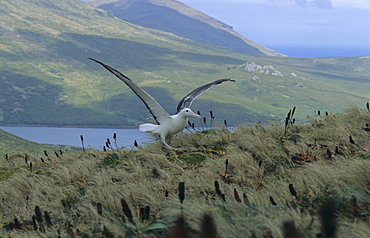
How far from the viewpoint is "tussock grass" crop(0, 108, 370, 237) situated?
422 cm

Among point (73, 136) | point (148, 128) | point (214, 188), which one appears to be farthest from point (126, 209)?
point (73, 136)

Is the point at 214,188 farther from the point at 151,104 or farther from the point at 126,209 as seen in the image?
the point at 151,104

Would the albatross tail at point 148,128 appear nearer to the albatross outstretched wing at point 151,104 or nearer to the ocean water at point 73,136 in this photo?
the albatross outstretched wing at point 151,104

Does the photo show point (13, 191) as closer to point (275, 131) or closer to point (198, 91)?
point (198, 91)

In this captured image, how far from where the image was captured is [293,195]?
551 centimetres

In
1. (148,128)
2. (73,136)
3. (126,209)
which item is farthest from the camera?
(73,136)

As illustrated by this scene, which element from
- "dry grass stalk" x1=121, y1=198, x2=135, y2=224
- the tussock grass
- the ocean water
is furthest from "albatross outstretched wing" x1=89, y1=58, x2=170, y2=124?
the ocean water

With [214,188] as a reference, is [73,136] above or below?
below

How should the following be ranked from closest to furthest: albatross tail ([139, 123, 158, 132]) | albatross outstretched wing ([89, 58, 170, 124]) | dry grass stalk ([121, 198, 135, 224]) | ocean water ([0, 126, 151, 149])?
dry grass stalk ([121, 198, 135, 224])
albatross outstretched wing ([89, 58, 170, 124])
albatross tail ([139, 123, 158, 132])
ocean water ([0, 126, 151, 149])

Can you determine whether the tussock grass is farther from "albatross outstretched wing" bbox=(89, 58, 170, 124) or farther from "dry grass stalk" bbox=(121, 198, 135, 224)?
"albatross outstretched wing" bbox=(89, 58, 170, 124)

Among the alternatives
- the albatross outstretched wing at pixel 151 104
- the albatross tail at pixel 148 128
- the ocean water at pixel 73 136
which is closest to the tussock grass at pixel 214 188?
the albatross tail at pixel 148 128

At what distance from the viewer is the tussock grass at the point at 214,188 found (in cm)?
422

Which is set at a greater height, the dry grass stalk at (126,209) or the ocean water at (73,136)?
the dry grass stalk at (126,209)

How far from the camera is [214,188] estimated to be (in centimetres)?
650
